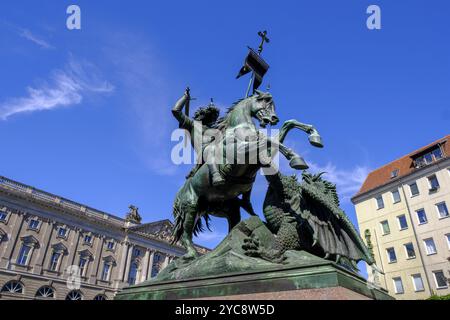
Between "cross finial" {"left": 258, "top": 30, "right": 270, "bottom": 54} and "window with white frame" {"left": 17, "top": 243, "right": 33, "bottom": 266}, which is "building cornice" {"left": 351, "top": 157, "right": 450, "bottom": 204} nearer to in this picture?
"cross finial" {"left": 258, "top": 30, "right": 270, "bottom": 54}

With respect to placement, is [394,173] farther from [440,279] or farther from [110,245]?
[110,245]

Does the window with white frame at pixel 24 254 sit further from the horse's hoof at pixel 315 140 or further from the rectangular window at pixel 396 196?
the horse's hoof at pixel 315 140

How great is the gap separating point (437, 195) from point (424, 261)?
643 cm

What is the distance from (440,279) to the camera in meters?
28.0

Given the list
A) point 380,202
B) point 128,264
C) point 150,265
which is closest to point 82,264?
point 128,264

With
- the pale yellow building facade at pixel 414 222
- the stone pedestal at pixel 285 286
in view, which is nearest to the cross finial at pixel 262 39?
the stone pedestal at pixel 285 286

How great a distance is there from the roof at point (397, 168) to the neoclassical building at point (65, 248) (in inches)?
1286

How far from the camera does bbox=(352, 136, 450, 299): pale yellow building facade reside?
29.0m

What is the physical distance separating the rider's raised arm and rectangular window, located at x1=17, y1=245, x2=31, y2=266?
4119cm

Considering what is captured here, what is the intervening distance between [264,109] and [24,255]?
43098mm

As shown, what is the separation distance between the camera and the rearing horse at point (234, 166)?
4.10m

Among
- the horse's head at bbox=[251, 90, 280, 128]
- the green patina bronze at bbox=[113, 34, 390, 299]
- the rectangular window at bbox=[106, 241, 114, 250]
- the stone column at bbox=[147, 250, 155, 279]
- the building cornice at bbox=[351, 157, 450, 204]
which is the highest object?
the building cornice at bbox=[351, 157, 450, 204]

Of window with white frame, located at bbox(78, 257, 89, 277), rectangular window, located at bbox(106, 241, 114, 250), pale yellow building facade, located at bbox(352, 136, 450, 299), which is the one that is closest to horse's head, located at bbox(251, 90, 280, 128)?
pale yellow building facade, located at bbox(352, 136, 450, 299)
